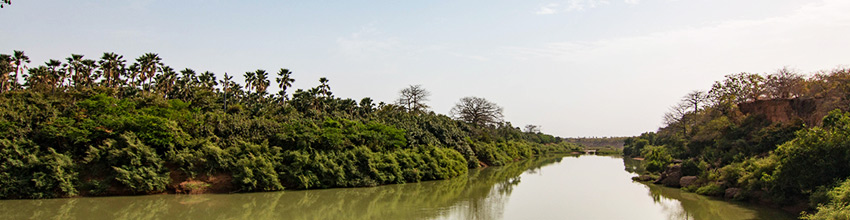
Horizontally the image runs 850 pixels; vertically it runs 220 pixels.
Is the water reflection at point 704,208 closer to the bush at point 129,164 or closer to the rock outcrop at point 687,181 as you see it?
the rock outcrop at point 687,181

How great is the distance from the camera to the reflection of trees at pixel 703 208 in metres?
19.9

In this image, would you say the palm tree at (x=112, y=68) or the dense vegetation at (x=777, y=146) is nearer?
the dense vegetation at (x=777, y=146)

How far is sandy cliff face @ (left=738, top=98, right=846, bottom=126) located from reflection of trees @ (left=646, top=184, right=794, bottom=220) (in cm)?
669

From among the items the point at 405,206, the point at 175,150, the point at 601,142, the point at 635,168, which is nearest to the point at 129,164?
the point at 175,150

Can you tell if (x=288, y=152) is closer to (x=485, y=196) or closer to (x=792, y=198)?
(x=485, y=196)

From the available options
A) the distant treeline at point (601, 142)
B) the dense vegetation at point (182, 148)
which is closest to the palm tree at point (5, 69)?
the dense vegetation at point (182, 148)

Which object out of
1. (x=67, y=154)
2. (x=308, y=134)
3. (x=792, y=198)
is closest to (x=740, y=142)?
(x=792, y=198)

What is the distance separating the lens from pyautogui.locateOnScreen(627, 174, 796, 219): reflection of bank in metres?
19.9

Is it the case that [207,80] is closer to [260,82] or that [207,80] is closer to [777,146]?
[260,82]

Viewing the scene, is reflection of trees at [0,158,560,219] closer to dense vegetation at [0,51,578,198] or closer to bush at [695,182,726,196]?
dense vegetation at [0,51,578,198]

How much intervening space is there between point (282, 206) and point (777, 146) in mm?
23322

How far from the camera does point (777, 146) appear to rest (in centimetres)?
2338

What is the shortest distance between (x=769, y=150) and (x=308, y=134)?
1005 inches

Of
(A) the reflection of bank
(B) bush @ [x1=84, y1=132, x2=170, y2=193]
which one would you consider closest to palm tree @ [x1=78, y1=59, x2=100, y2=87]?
(B) bush @ [x1=84, y1=132, x2=170, y2=193]
